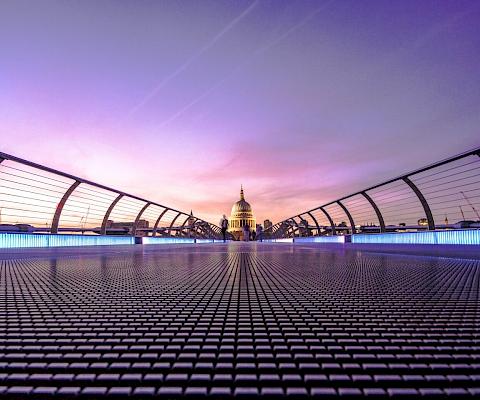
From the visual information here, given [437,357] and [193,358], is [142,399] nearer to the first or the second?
[193,358]

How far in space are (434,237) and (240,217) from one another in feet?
343

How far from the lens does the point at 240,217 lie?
109m

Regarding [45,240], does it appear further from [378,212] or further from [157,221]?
[378,212]

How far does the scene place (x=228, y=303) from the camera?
132 centimetres

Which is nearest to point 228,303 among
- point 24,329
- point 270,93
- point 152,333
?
point 152,333

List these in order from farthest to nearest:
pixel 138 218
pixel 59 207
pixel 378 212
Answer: pixel 138 218, pixel 378 212, pixel 59 207

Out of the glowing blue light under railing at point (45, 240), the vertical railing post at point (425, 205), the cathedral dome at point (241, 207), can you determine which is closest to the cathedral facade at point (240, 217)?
the cathedral dome at point (241, 207)

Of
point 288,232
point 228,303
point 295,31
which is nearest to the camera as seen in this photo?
point 228,303

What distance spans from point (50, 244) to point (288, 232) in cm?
1624

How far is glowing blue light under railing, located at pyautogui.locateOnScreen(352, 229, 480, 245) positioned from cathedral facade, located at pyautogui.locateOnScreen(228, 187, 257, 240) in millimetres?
97833

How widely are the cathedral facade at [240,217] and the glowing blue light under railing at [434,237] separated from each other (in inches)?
3852

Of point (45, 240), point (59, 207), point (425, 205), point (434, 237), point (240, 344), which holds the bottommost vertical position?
point (240, 344)

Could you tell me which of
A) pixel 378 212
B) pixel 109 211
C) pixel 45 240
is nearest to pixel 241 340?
pixel 378 212

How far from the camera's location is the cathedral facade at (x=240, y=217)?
4223 inches
